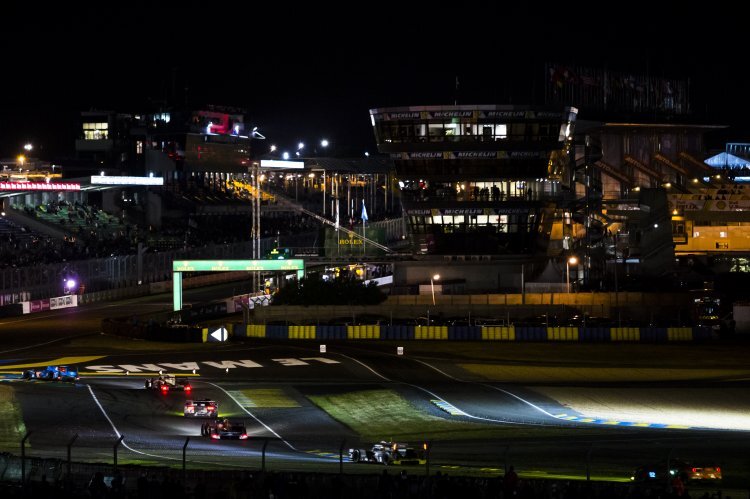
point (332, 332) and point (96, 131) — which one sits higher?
point (96, 131)

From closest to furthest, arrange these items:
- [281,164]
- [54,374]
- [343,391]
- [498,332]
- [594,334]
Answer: [343,391] → [54,374] → [594,334] → [498,332] → [281,164]

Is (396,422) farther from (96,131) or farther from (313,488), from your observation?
(96,131)

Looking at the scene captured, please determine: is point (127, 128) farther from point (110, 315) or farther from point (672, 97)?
point (110, 315)

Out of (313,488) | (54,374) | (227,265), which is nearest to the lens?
(313,488)

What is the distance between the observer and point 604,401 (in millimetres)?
59688

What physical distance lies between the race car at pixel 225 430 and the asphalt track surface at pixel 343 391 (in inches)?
20.0

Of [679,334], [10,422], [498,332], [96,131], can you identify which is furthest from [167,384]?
[96,131]

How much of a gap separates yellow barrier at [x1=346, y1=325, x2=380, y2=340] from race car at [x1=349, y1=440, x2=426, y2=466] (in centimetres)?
4535

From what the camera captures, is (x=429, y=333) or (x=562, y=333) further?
(x=429, y=333)

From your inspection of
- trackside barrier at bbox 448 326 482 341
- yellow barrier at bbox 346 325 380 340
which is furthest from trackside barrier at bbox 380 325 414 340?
trackside barrier at bbox 448 326 482 341

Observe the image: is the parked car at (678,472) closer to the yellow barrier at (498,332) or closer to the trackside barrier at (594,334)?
the trackside barrier at (594,334)

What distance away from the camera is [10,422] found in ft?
165

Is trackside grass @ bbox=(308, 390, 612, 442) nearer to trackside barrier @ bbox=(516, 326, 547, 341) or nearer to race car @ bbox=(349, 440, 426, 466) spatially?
race car @ bbox=(349, 440, 426, 466)

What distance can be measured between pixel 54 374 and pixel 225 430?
20394 mm
